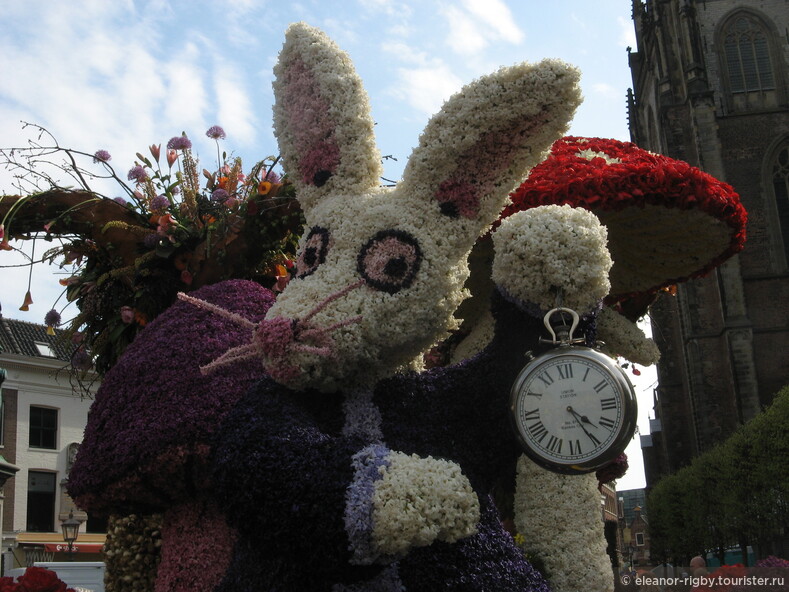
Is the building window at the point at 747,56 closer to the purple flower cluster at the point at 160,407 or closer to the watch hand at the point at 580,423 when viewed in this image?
the purple flower cluster at the point at 160,407

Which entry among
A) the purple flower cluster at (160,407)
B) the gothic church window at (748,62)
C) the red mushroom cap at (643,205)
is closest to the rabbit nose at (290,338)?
the purple flower cluster at (160,407)

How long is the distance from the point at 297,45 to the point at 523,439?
7.24 ft

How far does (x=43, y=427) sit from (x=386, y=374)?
25241 mm

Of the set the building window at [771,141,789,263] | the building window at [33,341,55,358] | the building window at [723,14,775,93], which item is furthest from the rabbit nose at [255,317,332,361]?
the building window at [723,14,775,93]

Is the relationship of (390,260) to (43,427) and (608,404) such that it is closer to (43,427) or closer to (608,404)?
(608,404)

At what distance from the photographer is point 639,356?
14.4 feet

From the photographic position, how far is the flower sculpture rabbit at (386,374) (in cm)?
313

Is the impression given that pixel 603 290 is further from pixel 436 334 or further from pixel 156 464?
pixel 156 464

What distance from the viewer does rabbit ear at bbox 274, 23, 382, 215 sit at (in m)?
4.03

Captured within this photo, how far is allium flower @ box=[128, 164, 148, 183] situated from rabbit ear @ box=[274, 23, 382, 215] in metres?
1.31

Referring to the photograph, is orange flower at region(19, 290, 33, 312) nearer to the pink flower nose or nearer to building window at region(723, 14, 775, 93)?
the pink flower nose

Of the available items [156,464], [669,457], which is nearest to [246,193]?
[156,464]

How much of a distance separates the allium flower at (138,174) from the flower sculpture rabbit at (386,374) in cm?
165

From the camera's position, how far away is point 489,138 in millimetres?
3719
